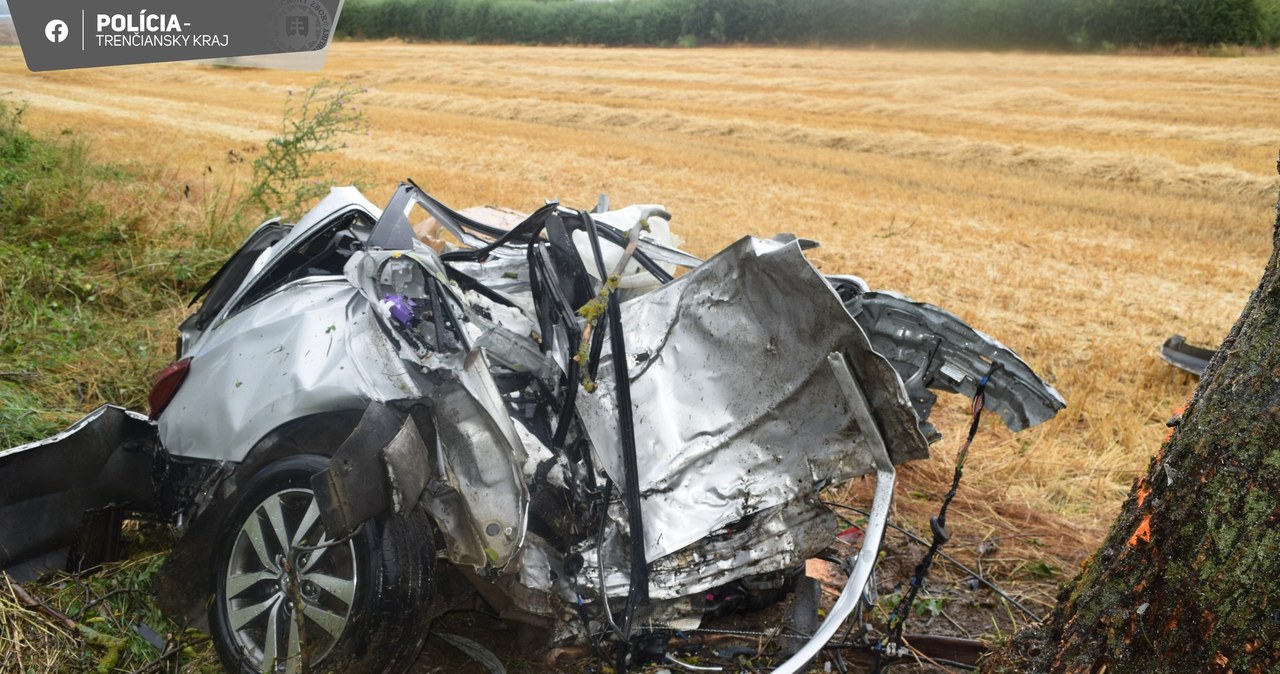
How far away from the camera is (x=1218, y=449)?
219 centimetres

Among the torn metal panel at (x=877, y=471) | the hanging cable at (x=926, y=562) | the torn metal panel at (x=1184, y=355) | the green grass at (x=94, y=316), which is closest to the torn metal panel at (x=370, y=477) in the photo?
the green grass at (x=94, y=316)

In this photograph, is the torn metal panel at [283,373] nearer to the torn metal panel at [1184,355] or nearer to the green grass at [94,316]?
the green grass at [94,316]

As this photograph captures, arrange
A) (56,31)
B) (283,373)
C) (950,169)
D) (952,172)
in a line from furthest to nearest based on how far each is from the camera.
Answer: (950,169) → (952,172) → (56,31) → (283,373)

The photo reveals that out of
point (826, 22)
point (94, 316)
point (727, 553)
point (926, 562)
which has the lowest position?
point (94, 316)

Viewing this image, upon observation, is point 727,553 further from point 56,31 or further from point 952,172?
point 952,172

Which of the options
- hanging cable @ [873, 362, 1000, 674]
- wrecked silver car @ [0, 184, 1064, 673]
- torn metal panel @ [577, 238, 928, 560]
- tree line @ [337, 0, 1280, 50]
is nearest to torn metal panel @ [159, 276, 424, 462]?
wrecked silver car @ [0, 184, 1064, 673]

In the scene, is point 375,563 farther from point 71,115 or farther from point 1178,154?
point 71,115

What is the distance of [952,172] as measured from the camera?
15.4 m

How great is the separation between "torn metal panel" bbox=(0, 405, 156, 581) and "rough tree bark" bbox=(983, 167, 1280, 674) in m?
3.40

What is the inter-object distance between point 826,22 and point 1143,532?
3565 cm

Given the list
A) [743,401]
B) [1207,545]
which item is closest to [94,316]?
[743,401]

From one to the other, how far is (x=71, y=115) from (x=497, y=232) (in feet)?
53.0

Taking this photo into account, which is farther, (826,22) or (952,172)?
(826,22)

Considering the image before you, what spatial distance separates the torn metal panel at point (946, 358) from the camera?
3160 mm
